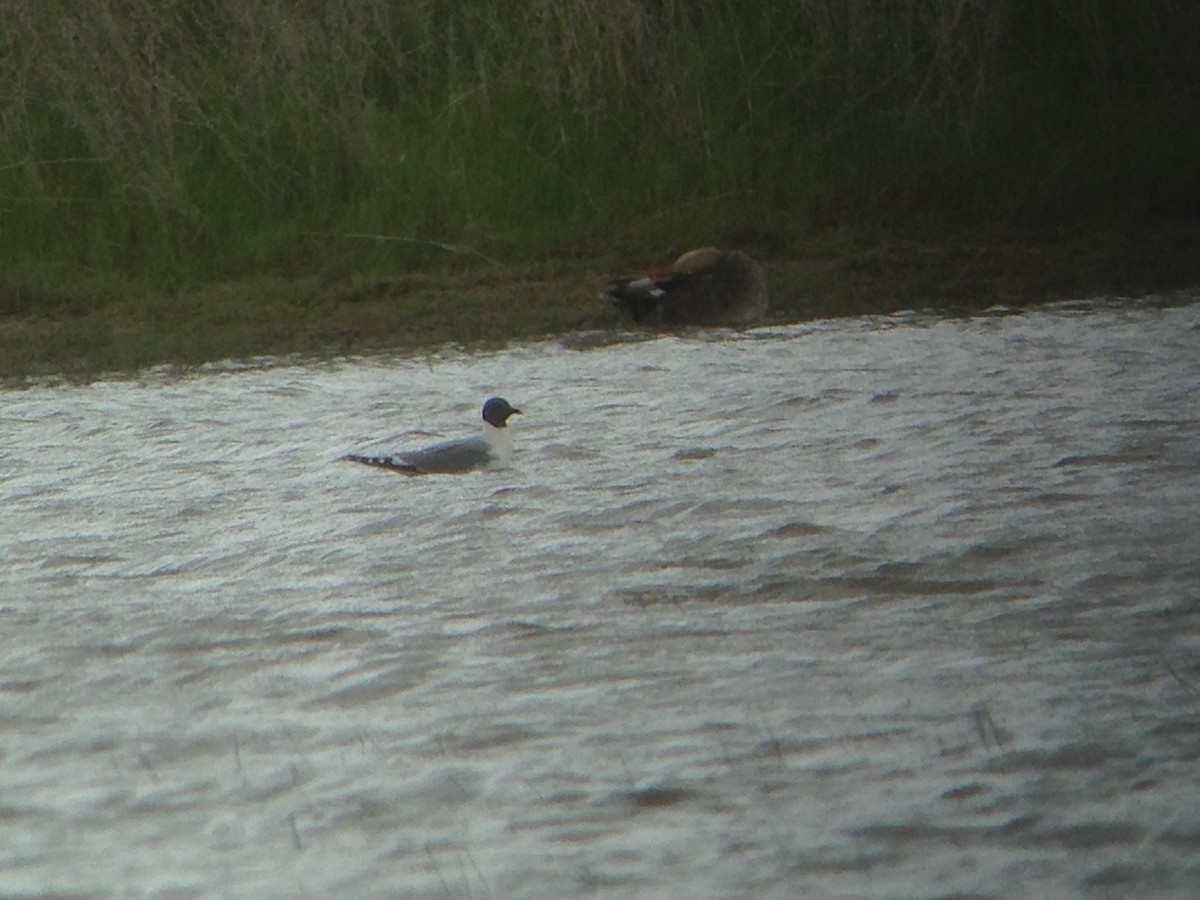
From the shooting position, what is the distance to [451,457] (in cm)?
619

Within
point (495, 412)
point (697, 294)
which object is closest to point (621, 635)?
point (495, 412)

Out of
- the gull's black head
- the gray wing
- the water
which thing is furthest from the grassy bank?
the gray wing

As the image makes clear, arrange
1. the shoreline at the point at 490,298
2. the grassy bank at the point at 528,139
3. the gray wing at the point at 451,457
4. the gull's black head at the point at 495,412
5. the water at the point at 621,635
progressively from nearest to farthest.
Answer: the water at the point at 621,635 → the gray wing at the point at 451,457 → the gull's black head at the point at 495,412 → the shoreline at the point at 490,298 → the grassy bank at the point at 528,139

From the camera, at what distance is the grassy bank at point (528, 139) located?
9836 mm

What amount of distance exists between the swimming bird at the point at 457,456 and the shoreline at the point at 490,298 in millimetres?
2094

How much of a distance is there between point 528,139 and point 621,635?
6.27m

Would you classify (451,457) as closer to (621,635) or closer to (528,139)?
(621,635)

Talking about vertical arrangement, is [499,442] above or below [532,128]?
below

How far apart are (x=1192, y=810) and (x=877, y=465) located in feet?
9.61

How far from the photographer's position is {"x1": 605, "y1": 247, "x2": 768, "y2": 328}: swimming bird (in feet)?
28.4

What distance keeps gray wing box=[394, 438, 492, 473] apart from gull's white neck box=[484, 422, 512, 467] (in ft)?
0.06

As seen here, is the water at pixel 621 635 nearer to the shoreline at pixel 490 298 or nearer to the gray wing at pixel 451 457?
the gray wing at pixel 451 457

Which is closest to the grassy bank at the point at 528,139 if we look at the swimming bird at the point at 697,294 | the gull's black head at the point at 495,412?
the swimming bird at the point at 697,294

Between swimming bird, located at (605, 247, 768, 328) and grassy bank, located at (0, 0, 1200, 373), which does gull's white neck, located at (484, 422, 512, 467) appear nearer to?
swimming bird, located at (605, 247, 768, 328)
